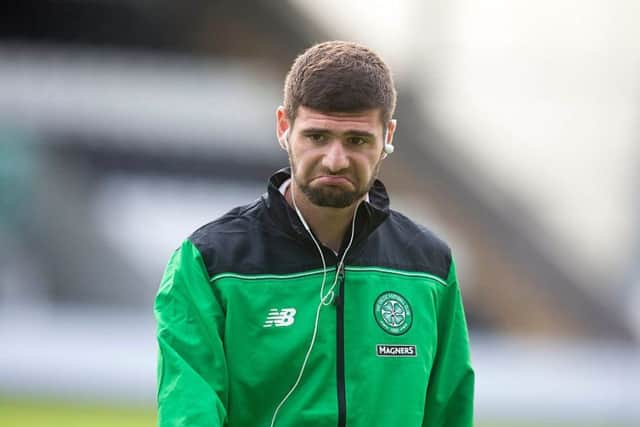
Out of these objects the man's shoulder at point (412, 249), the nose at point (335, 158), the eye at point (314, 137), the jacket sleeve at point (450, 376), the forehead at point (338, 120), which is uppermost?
the forehead at point (338, 120)

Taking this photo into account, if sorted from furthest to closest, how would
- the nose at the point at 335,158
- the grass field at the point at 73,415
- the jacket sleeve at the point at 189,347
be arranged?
the grass field at the point at 73,415 → the nose at the point at 335,158 → the jacket sleeve at the point at 189,347

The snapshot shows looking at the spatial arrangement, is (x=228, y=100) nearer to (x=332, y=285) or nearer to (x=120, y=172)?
(x=120, y=172)

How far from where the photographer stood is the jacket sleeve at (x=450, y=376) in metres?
2.57

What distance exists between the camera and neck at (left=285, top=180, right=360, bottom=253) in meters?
2.48

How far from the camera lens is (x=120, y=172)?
46.9ft

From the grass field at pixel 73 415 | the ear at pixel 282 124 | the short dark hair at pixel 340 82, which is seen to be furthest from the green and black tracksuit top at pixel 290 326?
the grass field at pixel 73 415

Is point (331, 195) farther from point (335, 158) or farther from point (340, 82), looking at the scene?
point (340, 82)

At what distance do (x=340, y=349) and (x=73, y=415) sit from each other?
19.7ft

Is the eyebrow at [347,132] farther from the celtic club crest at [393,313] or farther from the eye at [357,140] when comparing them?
the celtic club crest at [393,313]

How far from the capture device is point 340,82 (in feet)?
7.73

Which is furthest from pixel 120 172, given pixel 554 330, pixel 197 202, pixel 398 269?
pixel 398 269

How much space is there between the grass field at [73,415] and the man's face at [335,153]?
540 centimetres

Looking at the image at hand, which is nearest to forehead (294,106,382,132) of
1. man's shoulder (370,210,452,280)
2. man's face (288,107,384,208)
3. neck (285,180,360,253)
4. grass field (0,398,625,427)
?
man's face (288,107,384,208)

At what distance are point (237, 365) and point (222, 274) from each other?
0.19 metres
